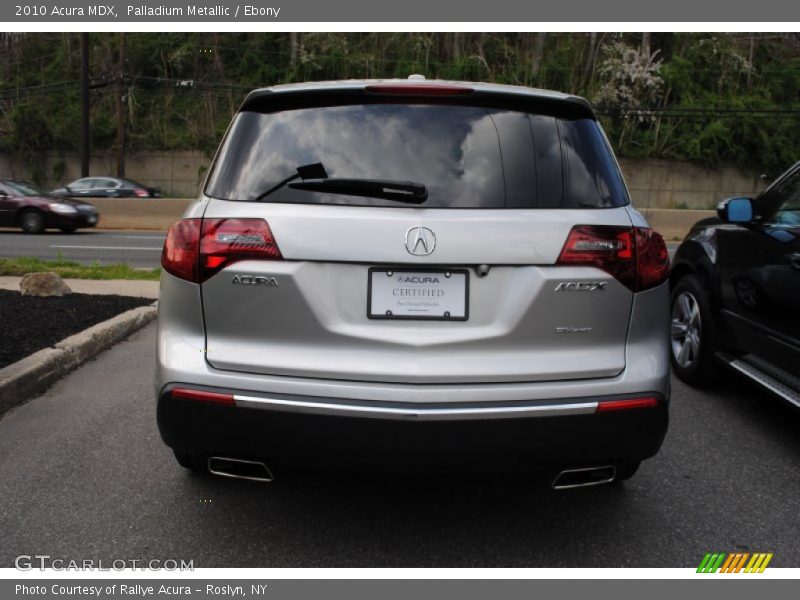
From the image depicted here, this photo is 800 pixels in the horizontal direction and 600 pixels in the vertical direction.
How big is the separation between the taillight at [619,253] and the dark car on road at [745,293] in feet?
5.21

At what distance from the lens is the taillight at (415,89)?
2.77m

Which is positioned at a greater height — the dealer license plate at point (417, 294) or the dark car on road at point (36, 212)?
the dealer license plate at point (417, 294)

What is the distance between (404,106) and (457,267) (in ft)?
2.32

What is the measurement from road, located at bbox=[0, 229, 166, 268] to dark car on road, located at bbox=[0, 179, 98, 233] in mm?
305

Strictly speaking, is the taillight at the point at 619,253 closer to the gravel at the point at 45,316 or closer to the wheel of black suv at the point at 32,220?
the gravel at the point at 45,316

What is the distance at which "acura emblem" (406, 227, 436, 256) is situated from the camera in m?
2.48

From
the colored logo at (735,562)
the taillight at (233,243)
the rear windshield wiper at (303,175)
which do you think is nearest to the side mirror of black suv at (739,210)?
the colored logo at (735,562)

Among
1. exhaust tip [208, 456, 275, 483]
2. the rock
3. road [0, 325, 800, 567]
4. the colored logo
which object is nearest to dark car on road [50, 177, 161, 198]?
the rock

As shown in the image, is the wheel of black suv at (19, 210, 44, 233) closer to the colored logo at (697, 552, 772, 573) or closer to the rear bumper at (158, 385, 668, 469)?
the rear bumper at (158, 385, 668, 469)

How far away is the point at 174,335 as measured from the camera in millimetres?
2676

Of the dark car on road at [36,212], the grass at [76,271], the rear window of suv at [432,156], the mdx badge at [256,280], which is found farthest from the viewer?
the dark car on road at [36,212]

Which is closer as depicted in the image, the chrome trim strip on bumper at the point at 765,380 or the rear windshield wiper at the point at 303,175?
the rear windshield wiper at the point at 303,175

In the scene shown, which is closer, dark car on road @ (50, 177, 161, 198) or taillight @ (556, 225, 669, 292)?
taillight @ (556, 225, 669, 292)

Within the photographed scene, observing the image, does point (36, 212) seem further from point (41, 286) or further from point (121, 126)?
point (121, 126)
